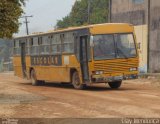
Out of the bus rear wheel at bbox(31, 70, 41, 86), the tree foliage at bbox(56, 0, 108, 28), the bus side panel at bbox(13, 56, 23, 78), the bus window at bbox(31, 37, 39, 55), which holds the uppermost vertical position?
the tree foliage at bbox(56, 0, 108, 28)

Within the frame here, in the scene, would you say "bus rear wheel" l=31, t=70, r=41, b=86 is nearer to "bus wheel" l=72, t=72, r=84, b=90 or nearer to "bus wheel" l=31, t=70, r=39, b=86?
"bus wheel" l=31, t=70, r=39, b=86

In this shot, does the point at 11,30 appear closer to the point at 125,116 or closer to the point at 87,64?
the point at 87,64

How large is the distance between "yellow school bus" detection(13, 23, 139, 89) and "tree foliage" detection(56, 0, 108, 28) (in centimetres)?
6883

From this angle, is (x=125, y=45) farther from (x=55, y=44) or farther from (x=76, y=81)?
(x=55, y=44)

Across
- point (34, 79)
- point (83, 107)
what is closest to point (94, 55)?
point (83, 107)

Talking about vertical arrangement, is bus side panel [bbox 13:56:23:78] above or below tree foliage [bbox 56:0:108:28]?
below

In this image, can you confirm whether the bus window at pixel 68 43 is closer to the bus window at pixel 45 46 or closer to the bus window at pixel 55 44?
the bus window at pixel 55 44

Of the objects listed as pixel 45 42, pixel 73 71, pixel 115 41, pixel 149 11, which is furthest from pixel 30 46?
pixel 149 11

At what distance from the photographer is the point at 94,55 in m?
24.8

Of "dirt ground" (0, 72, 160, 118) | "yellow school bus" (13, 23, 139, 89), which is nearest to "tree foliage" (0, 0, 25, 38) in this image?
"dirt ground" (0, 72, 160, 118)

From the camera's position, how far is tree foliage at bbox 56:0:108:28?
98.1 metres

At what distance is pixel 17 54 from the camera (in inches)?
1387

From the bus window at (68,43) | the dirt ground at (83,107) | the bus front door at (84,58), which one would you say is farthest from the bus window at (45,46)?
the dirt ground at (83,107)

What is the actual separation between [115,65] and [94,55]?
3.61ft
